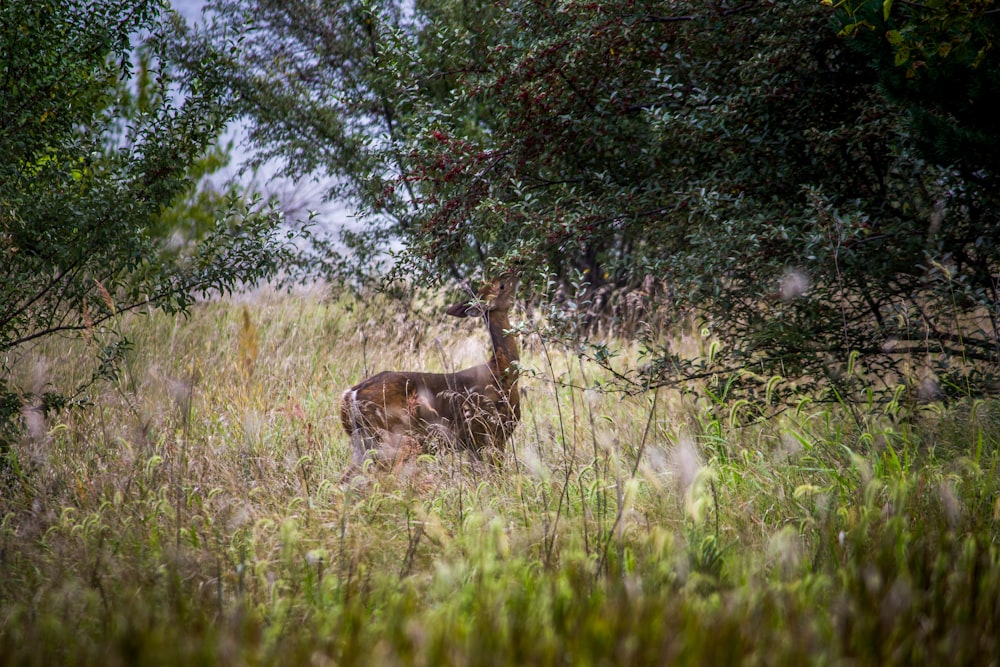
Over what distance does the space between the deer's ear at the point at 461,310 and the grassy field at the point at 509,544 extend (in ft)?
3.15

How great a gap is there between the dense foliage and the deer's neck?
0.58m

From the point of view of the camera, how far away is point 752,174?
5.09 metres

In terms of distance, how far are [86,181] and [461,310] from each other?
2535 millimetres

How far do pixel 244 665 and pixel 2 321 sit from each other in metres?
3.70

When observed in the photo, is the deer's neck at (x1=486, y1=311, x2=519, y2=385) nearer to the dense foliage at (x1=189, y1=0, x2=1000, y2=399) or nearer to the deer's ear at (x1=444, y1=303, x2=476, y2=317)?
the deer's ear at (x1=444, y1=303, x2=476, y2=317)

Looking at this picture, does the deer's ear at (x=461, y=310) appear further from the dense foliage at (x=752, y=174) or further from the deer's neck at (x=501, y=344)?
the dense foliage at (x=752, y=174)

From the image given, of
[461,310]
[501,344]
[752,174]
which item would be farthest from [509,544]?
[752,174]

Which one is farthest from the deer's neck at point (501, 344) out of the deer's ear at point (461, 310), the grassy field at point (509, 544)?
the grassy field at point (509, 544)

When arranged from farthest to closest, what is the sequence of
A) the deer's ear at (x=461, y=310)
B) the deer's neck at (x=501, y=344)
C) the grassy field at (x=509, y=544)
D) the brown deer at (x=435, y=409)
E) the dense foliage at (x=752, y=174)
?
the deer's neck at (x=501, y=344) → the deer's ear at (x=461, y=310) → the brown deer at (x=435, y=409) → the dense foliage at (x=752, y=174) → the grassy field at (x=509, y=544)

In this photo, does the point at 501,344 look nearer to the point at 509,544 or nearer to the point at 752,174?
the point at 752,174

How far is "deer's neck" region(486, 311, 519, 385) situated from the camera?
5785 millimetres

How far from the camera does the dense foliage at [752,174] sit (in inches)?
175

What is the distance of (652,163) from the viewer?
5.46 meters

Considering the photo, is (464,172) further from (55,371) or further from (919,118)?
(55,371)
